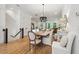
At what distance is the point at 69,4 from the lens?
160cm

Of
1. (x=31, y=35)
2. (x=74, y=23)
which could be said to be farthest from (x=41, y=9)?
(x=74, y=23)

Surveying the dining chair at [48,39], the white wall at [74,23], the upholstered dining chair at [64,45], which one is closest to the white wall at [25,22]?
the dining chair at [48,39]

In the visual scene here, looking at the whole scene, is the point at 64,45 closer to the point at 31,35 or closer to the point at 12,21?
the point at 31,35

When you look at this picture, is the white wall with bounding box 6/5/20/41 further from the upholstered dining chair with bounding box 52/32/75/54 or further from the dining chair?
the upholstered dining chair with bounding box 52/32/75/54

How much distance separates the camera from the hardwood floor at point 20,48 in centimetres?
166

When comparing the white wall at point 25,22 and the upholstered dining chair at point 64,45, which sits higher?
the white wall at point 25,22

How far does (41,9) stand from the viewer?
5.46 feet

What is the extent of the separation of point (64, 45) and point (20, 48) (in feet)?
2.22

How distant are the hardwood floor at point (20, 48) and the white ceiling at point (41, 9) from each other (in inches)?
16.9

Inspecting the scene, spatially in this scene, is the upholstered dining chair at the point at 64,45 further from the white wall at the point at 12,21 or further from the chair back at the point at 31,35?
the white wall at the point at 12,21

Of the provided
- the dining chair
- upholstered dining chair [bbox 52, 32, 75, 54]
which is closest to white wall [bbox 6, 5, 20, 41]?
the dining chair
